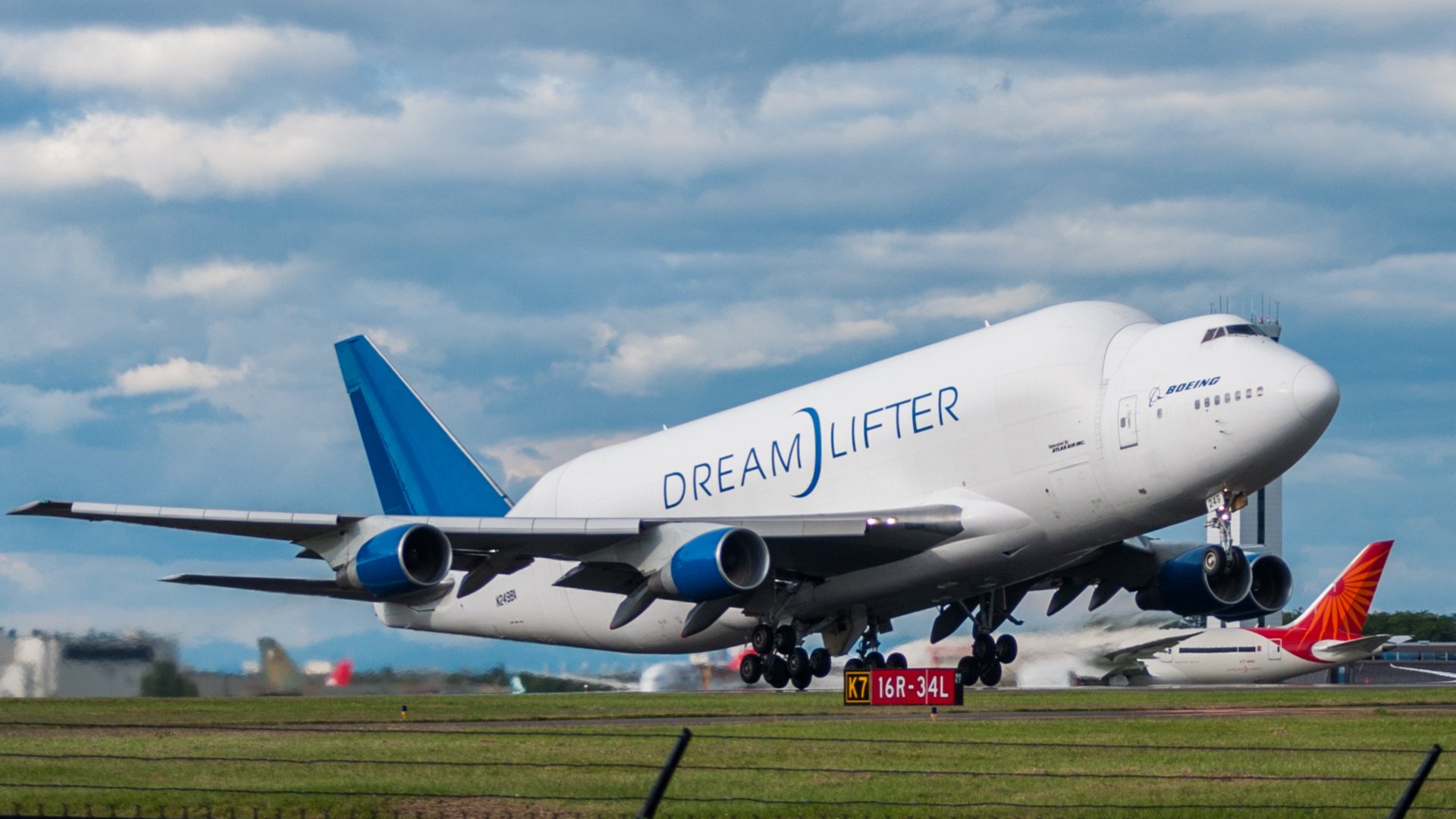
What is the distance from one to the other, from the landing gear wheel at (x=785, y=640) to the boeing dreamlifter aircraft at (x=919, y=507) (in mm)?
58

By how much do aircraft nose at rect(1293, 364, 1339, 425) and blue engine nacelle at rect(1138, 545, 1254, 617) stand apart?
8357 mm

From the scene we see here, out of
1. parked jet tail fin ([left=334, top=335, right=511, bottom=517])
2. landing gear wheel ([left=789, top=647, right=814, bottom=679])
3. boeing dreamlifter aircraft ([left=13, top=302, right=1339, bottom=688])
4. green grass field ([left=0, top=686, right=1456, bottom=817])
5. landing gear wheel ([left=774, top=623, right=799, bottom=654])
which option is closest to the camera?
green grass field ([left=0, top=686, right=1456, bottom=817])

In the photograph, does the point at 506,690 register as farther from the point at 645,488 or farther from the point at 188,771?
the point at 188,771

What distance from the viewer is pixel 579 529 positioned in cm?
3328

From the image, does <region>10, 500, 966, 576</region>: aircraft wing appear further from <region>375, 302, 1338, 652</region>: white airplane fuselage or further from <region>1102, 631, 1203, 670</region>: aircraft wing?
<region>1102, 631, 1203, 670</region>: aircraft wing

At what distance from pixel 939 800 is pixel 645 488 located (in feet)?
70.8

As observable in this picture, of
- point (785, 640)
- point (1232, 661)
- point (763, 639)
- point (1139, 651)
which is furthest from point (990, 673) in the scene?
point (1232, 661)

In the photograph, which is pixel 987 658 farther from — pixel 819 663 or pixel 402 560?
pixel 402 560

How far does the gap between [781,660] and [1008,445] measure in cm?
786

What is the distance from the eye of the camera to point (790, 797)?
19.5 meters

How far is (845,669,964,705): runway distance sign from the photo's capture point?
33.0 metres

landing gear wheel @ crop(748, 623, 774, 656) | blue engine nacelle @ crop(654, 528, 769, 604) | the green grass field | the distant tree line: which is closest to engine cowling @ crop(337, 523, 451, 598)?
the green grass field

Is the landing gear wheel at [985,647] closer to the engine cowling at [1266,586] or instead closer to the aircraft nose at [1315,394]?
the engine cowling at [1266,586]

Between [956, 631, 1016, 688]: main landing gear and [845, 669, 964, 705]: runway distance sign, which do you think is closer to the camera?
[845, 669, 964, 705]: runway distance sign
